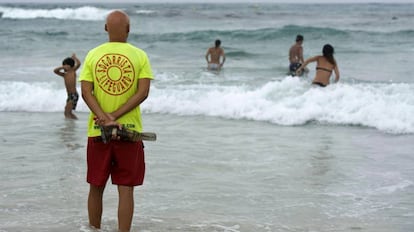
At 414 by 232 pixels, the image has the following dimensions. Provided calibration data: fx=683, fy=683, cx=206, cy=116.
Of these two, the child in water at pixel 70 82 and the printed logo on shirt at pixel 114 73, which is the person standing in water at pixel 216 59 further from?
the printed logo on shirt at pixel 114 73

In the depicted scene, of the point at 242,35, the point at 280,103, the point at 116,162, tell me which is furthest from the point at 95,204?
the point at 242,35

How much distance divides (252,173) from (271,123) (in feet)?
12.0

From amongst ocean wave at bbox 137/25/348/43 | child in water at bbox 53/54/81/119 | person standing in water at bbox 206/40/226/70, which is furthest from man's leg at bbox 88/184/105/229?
ocean wave at bbox 137/25/348/43

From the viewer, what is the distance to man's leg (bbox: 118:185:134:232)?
4.27 metres

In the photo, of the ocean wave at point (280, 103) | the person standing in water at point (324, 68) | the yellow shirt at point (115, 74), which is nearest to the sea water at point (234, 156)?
the ocean wave at point (280, 103)

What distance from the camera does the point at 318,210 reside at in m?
5.68

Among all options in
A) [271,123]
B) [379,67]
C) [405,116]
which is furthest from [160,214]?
[379,67]

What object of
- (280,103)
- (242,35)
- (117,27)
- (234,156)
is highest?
(117,27)

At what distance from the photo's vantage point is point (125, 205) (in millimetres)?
4312

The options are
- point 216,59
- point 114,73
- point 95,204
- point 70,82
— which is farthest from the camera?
point 216,59

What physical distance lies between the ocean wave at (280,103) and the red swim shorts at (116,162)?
6243mm

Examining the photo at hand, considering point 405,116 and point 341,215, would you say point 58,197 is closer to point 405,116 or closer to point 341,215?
point 341,215

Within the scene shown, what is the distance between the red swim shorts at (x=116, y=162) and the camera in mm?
4172

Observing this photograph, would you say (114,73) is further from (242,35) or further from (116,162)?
(242,35)
